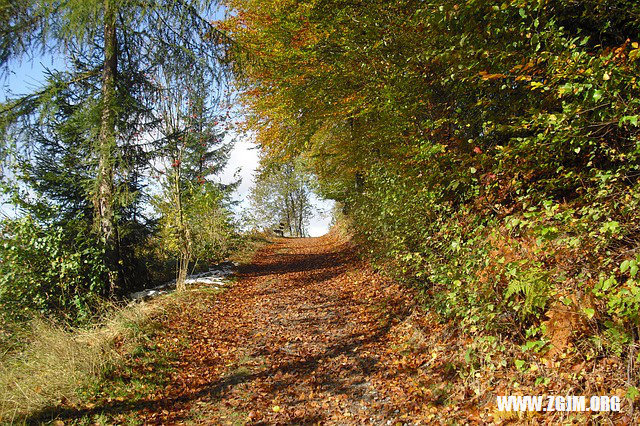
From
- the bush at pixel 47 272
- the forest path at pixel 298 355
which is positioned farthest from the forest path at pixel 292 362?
the bush at pixel 47 272

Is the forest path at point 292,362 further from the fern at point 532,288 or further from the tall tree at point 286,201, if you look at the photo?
the tall tree at point 286,201

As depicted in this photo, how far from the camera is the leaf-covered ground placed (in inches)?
159

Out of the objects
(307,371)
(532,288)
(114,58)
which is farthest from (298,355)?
(114,58)

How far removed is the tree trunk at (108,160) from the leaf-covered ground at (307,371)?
1.98m

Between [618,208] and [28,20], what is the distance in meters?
10.7

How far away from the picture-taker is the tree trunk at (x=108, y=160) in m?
7.45

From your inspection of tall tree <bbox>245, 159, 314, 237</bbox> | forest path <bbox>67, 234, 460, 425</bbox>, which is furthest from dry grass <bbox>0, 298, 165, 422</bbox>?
tall tree <bbox>245, 159, 314, 237</bbox>

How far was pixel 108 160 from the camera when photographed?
7.43 meters

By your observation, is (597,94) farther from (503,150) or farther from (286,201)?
(286,201)

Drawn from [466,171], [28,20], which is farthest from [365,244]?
[28,20]

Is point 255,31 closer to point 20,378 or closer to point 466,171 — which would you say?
point 466,171

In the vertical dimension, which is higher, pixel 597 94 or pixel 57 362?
pixel 597 94

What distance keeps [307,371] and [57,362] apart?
348cm

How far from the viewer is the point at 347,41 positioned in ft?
23.0
